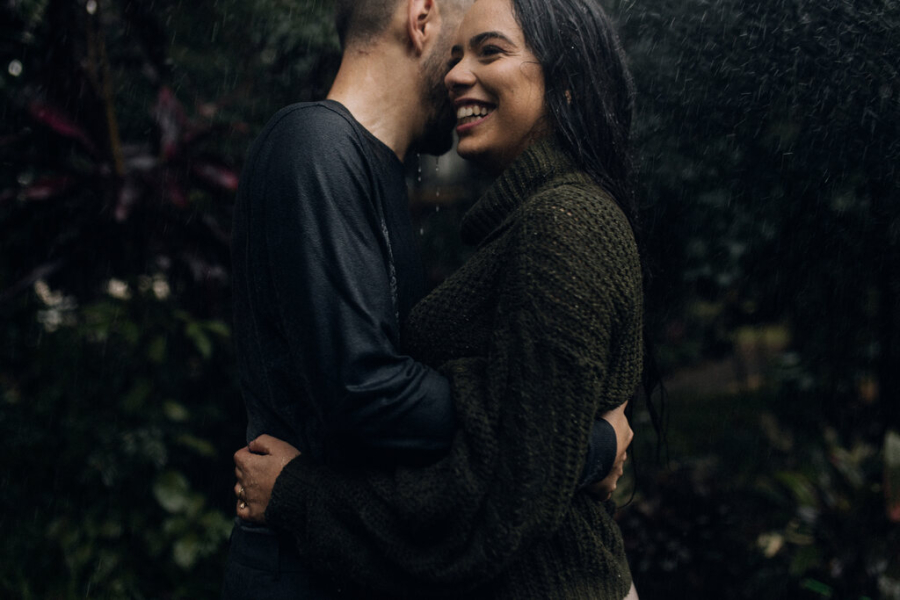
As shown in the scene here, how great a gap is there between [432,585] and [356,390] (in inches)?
14.7

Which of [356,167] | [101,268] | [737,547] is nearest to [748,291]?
[737,547]

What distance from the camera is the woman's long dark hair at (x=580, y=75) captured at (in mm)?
1468

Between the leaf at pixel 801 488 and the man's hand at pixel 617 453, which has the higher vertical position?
the man's hand at pixel 617 453

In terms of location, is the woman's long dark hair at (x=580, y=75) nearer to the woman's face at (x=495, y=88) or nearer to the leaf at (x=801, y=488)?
the woman's face at (x=495, y=88)

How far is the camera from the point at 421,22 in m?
1.72

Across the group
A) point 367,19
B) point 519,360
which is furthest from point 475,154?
point 519,360

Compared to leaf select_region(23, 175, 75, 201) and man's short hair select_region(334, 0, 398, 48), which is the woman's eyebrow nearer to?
man's short hair select_region(334, 0, 398, 48)

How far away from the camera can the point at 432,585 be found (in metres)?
1.20

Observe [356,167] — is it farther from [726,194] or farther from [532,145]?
[726,194]

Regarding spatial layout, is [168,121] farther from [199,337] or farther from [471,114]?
[471,114]

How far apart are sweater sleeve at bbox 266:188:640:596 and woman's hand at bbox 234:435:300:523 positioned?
156mm

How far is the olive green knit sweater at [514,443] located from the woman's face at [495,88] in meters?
0.23

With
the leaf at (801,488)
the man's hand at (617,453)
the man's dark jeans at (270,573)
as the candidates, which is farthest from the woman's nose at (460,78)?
the leaf at (801,488)

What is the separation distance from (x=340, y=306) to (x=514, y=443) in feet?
1.31
